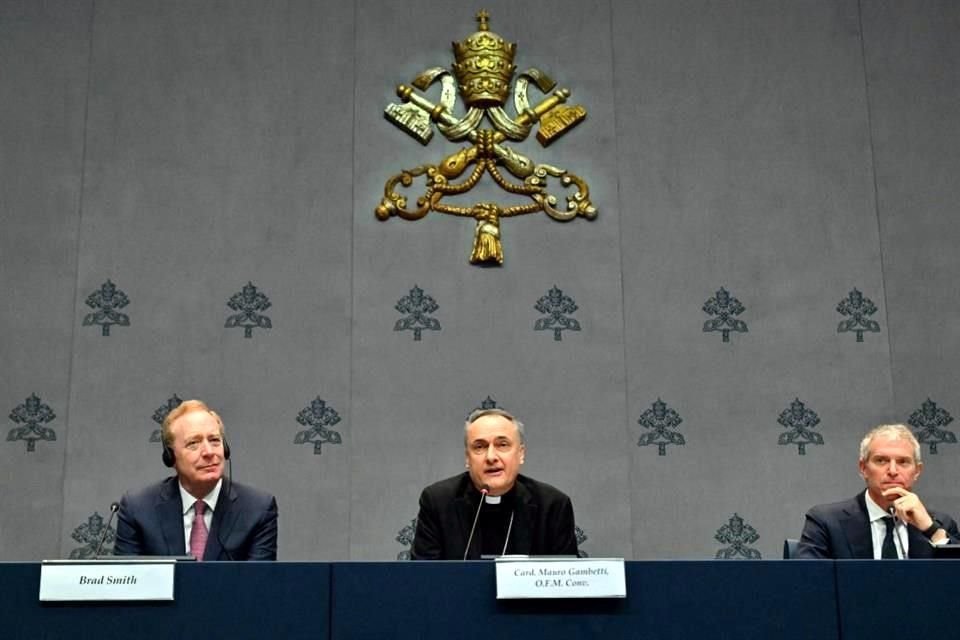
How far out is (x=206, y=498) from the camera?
3.77 metres

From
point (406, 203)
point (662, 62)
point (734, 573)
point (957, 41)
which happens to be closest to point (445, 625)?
point (734, 573)

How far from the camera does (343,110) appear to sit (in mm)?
5293

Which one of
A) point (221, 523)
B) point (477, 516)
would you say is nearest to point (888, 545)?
point (477, 516)

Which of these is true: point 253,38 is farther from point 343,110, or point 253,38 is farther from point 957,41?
point 957,41

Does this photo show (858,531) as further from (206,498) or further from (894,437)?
(206,498)

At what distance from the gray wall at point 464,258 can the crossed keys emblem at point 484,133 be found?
0.23 ft

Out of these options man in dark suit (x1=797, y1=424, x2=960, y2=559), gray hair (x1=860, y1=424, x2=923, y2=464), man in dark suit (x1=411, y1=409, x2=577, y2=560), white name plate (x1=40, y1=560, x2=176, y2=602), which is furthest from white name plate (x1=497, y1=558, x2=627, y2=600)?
gray hair (x1=860, y1=424, x2=923, y2=464)

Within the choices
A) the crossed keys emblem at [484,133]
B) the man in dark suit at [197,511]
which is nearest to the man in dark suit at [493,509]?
the man in dark suit at [197,511]

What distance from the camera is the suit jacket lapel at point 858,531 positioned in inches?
150

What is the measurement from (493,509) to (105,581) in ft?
5.21

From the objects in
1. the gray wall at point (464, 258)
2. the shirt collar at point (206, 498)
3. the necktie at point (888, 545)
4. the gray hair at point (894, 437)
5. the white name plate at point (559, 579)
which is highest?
the gray wall at point (464, 258)

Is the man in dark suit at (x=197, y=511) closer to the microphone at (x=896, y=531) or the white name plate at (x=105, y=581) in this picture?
the white name plate at (x=105, y=581)

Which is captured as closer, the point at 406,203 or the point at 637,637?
the point at 637,637

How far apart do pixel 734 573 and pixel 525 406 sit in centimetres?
246
